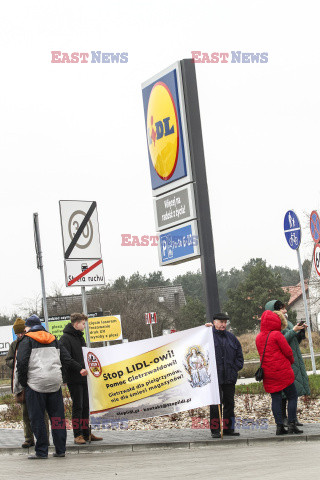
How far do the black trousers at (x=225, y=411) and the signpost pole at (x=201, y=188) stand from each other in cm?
98

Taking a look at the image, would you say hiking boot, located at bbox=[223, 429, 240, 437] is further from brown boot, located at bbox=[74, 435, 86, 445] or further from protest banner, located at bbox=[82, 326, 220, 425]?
brown boot, located at bbox=[74, 435, 86, 445]

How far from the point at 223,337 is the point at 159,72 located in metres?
4.24

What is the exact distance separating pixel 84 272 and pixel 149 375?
1.99 meters

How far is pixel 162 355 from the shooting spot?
40.0 feet

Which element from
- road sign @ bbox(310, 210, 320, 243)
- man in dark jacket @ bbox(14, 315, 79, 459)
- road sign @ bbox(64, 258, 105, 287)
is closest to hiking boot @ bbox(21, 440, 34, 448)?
man in dark jacket @ bbox(14, 315, 79, 459)

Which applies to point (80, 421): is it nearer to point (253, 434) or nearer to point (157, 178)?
point (253, 434)

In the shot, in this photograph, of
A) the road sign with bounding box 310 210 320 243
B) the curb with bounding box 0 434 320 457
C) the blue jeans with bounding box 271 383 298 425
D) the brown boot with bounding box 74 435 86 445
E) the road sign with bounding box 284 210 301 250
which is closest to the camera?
the curb with bounding box 0 434 320 457

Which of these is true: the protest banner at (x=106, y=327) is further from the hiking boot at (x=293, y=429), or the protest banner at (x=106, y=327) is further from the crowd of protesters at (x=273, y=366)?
the hiking boot at (x=293, y=429)

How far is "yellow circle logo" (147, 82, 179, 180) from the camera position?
13.2 metres

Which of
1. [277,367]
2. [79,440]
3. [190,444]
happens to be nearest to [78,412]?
[79,440]

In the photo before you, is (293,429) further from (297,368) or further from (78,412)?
(78,412)

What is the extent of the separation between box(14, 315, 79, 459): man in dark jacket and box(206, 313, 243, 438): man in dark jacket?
205 cm

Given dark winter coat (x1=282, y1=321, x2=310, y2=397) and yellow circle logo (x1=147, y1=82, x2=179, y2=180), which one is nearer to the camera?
dark winter coat (x1=282, y1=321, x2=310, y2=397)

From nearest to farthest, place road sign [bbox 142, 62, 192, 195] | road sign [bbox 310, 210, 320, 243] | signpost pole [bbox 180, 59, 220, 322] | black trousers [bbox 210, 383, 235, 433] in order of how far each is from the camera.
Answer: black trousers [bbox 210, 383, 235, 433] < signpost pole [bbox 180, 59, 220, 322] < road sign [bbox 142, 62, 192, 195] < road sign [bbox 310, 210, 320, 243]
